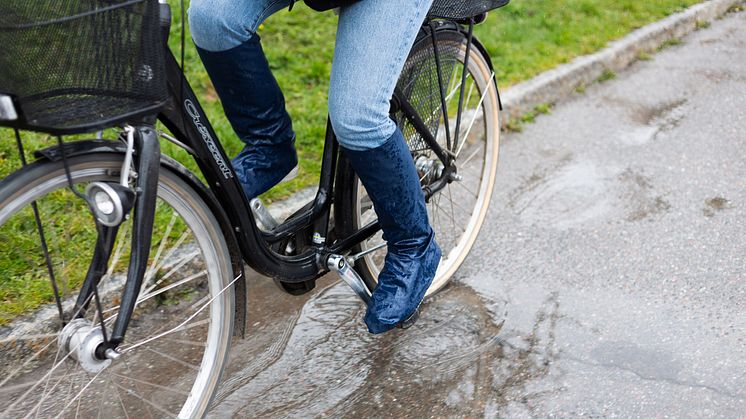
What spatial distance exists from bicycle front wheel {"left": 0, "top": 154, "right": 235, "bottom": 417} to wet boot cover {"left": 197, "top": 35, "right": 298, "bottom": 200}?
0.30 metres

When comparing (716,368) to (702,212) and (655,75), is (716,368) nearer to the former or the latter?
(702,212)

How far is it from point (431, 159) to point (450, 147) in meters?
0.09

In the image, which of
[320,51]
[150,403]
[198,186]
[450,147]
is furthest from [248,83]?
[320,51]

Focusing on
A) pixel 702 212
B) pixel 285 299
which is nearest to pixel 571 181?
pixel 702 212

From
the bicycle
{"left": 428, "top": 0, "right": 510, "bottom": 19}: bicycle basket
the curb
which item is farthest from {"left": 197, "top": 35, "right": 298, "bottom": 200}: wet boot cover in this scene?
the curb

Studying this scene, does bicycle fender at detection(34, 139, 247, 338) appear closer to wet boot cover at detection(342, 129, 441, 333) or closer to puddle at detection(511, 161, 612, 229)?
wet boot cover at detection(342, 129, 441, 333)

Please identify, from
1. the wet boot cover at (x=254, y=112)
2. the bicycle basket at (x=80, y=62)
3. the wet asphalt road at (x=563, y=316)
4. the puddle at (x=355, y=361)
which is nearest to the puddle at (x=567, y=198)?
the wet asphalt road at (x=563, y=316)

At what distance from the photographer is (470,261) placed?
3652 millimetres

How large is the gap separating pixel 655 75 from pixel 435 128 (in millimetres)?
3326

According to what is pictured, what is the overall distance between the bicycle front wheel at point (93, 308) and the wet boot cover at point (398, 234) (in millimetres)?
Result: 512

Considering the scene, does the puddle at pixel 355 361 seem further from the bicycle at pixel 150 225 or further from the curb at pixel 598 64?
the curb at pixel 598 64

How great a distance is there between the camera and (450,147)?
314 cm

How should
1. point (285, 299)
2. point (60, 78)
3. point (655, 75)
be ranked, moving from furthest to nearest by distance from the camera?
point (655, 75) → point (285, 299) → point (60, 78)

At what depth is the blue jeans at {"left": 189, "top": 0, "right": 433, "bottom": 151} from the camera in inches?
91.1
